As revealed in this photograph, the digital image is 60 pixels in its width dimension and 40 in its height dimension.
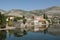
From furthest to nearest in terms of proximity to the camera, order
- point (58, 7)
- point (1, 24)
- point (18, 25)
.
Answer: point (58, 7), point (18, 25), point (1, 24)

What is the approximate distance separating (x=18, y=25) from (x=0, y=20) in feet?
26.3

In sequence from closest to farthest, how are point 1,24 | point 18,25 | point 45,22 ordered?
1. point 1,24
2. point 18,25
3. point 45,22

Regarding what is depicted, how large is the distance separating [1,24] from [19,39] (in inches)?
590

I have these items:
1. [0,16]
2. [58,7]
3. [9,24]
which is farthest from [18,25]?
[58,7]

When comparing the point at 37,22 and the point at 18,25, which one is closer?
the point at 18,25

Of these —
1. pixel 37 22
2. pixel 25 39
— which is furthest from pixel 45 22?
pixel 25 39

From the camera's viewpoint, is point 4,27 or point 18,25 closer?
point 4,27

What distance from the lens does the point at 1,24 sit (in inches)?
1581

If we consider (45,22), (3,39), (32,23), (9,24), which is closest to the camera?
(3,39)

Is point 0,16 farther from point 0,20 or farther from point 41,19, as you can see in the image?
point 41,19

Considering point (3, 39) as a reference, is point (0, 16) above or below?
above

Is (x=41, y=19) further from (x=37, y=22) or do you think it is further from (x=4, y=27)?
(x=4, y=27)

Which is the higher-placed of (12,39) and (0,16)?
(0,16)

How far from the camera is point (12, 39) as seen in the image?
2577cm
